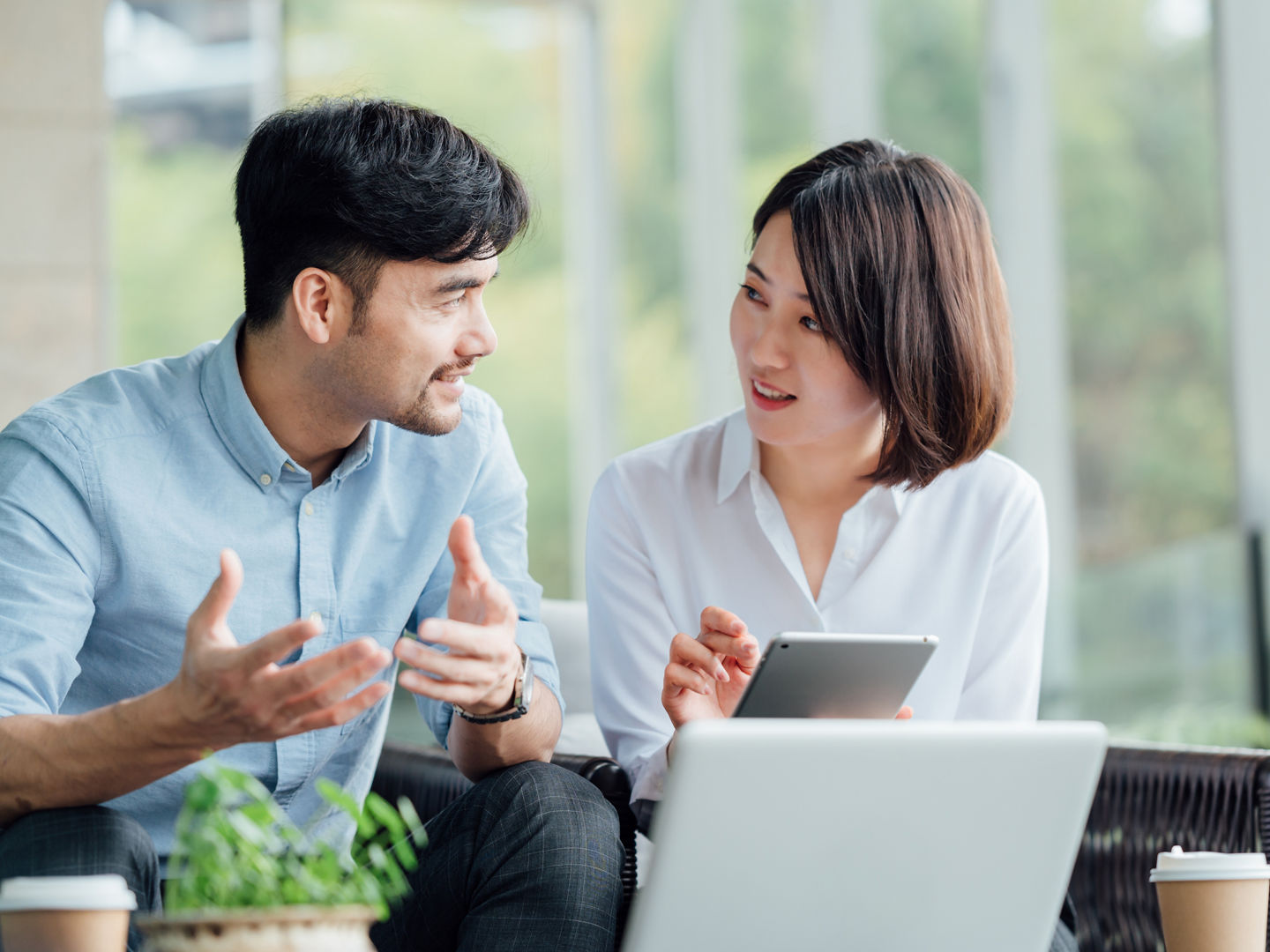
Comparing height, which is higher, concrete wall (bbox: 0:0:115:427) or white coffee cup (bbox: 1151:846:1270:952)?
concrete wall (bbox: 0:0:115:427)

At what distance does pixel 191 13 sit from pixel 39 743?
373 cm

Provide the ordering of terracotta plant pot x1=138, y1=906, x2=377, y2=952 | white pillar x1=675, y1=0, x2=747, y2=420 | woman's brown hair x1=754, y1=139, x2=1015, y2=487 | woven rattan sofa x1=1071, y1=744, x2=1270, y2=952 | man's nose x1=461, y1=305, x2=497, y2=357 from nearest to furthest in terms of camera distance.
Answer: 1. terracotta plant pot x1=138, y1=906, x2=377, y2=952
2. woven rattan sofa x1=1071, y1=744, x2=1270, y2=952
3. man's nose x1=461, y1=305, x2=497, y2=357
4. woman's brown hair x1=754, y1=139, x2=1015, y2=487
5. white pillar x1=675, y1=0, x2=747, y2=420

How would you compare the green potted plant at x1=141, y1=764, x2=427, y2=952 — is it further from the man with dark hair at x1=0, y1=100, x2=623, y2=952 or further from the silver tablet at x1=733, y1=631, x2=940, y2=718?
the silver tablet at x1=733, y1=631, x2=940, y2=718

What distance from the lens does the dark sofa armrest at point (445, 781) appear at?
168 cm

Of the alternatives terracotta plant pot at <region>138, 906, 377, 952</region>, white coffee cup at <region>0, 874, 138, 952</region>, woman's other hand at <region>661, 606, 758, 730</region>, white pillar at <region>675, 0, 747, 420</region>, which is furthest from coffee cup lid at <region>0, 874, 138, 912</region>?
white pillar at <region>675, 0, 747, 420</region>

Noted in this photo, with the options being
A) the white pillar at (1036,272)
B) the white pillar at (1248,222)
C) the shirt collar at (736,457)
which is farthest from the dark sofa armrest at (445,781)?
the white pillar at (1036,272)

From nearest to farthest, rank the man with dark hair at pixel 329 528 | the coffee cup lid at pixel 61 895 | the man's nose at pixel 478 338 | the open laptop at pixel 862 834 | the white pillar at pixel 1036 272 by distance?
the coffee cup lid at pixel 61 895 < the open laptop at pixel 862 834 < the man with dark hair at pixel 329 528 < the man's nose at pixel 478 338 < the white pillar at pixel 1036 272

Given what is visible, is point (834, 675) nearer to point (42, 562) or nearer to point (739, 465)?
point (739, 465)

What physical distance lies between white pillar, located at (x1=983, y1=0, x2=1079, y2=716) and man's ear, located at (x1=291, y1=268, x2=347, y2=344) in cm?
243

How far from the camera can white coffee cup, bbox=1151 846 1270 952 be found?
4.34ft

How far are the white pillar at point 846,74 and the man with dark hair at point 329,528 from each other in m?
2.67

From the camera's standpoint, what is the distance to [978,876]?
1175mm

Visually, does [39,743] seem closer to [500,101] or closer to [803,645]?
[803,645]

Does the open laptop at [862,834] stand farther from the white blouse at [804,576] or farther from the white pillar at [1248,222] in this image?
the white pillar at [1248,222]
